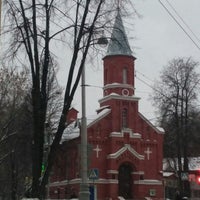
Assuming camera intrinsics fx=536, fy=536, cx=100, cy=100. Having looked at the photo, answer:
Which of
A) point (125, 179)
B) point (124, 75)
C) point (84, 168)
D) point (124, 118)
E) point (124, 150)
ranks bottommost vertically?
point (84, 168)

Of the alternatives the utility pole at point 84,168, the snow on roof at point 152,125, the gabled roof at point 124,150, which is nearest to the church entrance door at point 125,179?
the gabled roof at point 124,150

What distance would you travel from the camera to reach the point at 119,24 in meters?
21.5

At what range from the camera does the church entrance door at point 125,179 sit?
194 feet

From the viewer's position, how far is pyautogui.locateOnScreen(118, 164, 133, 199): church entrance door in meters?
59.2

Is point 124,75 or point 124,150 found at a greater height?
point 124,75

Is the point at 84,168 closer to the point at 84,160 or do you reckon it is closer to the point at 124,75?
the point at 84,160

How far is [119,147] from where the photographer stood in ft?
196

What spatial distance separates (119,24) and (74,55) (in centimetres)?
220

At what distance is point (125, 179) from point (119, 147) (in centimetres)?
361

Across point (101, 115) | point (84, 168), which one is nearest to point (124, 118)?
point (101, 115)

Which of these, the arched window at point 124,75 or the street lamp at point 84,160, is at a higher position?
the arched window at point 124,75

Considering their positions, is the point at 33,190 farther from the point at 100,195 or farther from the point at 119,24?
the point at 100,195

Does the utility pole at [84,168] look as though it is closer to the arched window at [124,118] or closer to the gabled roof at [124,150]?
the gabled roof at [124,150]

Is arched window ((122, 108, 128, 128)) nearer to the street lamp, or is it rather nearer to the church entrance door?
the church entrance door
